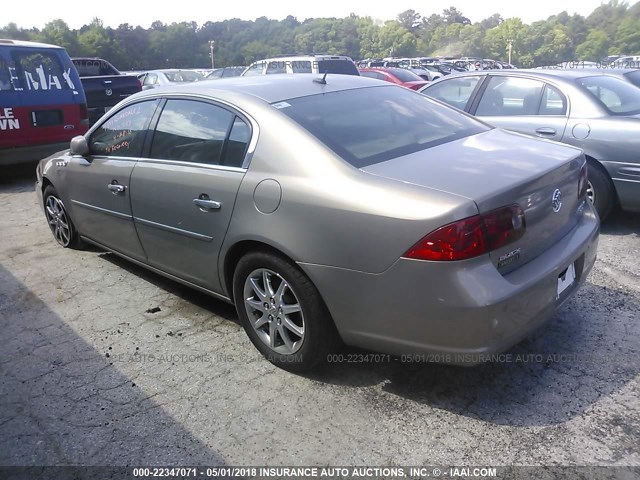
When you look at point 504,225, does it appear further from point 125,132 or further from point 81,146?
point 81,146

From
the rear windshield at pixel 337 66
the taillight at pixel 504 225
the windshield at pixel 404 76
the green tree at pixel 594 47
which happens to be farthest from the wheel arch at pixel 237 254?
the green tree at pixel 594 47

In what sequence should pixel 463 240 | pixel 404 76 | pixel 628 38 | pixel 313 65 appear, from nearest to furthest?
pixel 463 240 < pixel 313 65 < pixel 404 76 < pixel 628 38

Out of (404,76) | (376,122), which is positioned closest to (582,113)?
(376,122)

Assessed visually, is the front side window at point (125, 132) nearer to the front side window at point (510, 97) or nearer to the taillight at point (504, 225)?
the taillight at point (504, 225)

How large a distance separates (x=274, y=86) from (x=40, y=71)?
19.0ft

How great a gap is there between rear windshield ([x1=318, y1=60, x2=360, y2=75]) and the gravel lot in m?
10.2

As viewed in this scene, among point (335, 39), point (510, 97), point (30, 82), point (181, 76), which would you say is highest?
point (335, 39)

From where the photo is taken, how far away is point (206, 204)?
3.14 metres

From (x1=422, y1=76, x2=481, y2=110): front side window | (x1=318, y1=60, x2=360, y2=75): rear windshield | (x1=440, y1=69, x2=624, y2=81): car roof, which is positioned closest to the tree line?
(x1=318, y1=60, x2=360, y2=75): rear windshield

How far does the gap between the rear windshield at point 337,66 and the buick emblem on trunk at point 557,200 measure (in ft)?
35.7

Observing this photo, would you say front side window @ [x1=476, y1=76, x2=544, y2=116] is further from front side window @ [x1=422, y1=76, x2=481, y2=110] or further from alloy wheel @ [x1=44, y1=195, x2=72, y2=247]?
alloy wheel @ [x1=44, y1=195, x2=72, y2=247]

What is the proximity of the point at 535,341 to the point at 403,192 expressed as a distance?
144 cm

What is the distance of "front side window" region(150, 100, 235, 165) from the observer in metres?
3.23

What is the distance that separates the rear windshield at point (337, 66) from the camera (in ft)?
42.7
